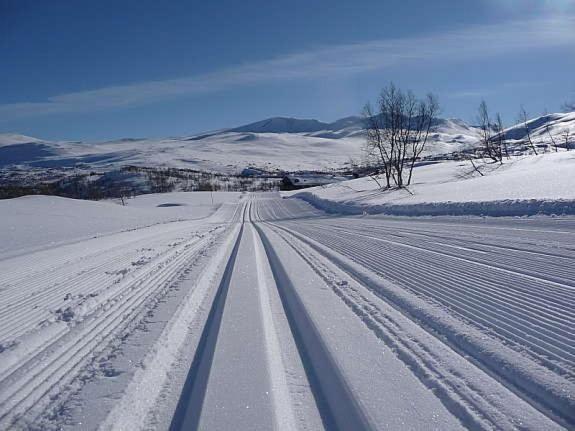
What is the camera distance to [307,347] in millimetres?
4441

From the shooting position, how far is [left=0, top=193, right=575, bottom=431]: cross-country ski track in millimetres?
3188

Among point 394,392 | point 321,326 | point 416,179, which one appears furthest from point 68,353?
point 416,179

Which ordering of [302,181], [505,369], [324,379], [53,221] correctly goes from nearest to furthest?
[505,369]
[324,379]
[53,221]
[302,181]

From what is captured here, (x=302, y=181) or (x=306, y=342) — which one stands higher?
(x=302, y=181)

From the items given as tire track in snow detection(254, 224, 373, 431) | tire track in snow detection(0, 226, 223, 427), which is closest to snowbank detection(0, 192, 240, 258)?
tire track in snow detection(0, 226, 223, 427)

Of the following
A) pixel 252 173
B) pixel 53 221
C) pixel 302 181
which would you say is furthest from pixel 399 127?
pixel 252 173

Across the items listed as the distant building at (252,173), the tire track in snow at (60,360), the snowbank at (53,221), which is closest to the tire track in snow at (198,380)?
the tire track in snow at (60,360)

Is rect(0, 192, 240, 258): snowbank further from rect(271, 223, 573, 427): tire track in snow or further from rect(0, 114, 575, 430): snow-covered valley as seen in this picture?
rect(271, 223, 573, 427): tire track in snow

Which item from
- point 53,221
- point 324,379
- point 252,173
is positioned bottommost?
point 324,379

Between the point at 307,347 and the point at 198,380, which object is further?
the point at 307,347

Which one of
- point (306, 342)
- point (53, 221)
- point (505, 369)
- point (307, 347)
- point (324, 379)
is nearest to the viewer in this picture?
point (505, 369)

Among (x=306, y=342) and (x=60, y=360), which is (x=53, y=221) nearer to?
(x=60, y=360)

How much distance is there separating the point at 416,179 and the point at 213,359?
46.5 metres

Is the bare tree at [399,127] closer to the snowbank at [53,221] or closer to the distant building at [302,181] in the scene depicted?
the snowbank at [53,221]
